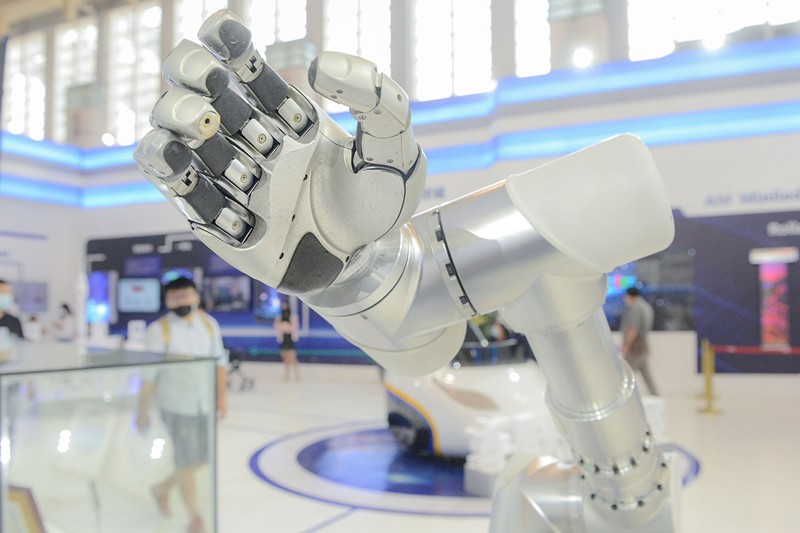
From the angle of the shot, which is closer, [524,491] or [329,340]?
[524,491]

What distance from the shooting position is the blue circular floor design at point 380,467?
476cm

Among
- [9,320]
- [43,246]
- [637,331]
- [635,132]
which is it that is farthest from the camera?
[43,246]

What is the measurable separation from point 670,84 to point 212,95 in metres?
9.34

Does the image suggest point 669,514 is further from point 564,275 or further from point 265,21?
point 265,21

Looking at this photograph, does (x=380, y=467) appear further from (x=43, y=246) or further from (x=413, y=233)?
(x=43, y=246)

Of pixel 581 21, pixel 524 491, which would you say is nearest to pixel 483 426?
pixel 524 491

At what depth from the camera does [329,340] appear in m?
11.3

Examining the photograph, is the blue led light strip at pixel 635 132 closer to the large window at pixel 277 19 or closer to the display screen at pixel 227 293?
the display screen at pixel 227 293

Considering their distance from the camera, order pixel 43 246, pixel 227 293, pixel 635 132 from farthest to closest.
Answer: pixel 43 246 < pixel 227 293 < pixel 635 132

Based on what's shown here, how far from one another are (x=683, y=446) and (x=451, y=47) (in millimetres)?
11301

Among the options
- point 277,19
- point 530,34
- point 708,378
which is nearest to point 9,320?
point 708,378

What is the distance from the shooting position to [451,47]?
15047 millimetres

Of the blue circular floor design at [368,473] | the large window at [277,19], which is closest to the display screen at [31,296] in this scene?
the large window at [277,19]

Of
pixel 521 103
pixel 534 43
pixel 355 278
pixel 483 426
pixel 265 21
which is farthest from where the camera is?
pixel 265 21
